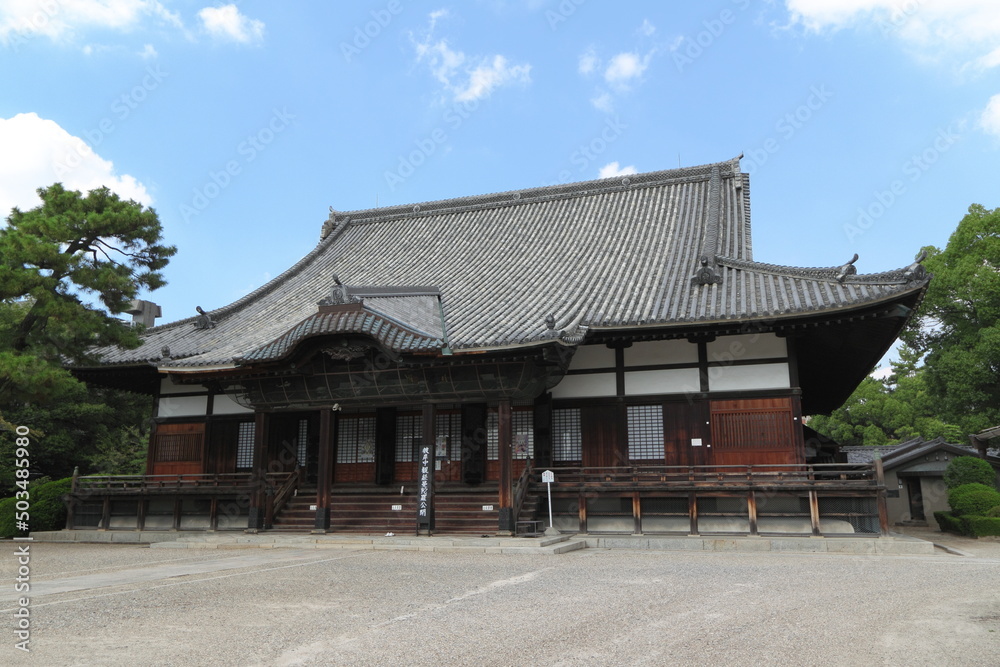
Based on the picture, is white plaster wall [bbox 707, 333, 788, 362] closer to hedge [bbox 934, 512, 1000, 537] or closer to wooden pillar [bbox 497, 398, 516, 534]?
wooden pillar [bbox 497, 398, 516, 534]

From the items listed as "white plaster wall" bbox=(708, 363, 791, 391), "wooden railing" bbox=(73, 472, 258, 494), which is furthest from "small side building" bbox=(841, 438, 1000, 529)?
"wooden railing" bbox=(73, 472, 258, 494)

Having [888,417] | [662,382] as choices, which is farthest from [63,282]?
[888,417]

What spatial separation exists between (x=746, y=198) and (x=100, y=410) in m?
24.4

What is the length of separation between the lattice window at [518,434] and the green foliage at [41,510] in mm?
11760

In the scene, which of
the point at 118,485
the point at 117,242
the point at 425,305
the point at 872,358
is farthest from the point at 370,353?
the point at 872,358

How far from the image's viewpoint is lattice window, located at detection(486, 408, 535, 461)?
17297 mm

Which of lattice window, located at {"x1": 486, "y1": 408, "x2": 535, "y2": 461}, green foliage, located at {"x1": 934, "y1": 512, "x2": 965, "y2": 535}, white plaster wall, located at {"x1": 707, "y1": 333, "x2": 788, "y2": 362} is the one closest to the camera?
white plaster wall, located at {"x1": 707, "y1": 333, "x2": 788, "y2": 362}

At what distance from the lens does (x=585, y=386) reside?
16969 mm

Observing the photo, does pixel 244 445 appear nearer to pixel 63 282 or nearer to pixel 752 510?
pixel 63 282

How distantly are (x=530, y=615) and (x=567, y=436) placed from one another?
10377 mm

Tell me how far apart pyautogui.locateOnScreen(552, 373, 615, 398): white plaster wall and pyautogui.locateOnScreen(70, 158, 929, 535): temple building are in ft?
0.16

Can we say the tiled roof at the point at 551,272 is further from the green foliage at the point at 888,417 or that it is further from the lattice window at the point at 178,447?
the green foliage at the point at 888,417

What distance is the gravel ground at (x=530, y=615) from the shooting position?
5.24 metres

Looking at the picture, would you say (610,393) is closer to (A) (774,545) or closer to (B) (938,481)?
(A) (774,545)
